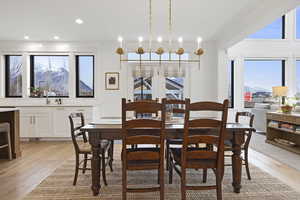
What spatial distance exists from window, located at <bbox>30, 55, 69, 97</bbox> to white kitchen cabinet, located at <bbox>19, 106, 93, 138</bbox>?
886 millimetres

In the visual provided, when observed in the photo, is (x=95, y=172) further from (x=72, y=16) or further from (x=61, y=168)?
(x=72, y=16)

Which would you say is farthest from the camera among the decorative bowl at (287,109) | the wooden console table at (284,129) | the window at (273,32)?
the window at (273,32)

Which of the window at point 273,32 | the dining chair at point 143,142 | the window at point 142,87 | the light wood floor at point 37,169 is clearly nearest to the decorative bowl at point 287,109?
the light wood floor at point 37,169

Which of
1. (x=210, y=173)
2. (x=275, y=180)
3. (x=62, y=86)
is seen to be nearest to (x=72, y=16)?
(x=62, y=86)

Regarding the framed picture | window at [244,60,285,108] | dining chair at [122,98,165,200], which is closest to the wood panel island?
the framed picture

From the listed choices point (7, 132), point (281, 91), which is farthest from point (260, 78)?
point (7, 132)

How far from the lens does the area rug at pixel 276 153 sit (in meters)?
3.97

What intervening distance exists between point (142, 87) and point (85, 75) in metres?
1.67

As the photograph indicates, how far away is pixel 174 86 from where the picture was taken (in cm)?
667

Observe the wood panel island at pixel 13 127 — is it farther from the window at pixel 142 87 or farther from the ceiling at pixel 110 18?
the window at pixel 142 87

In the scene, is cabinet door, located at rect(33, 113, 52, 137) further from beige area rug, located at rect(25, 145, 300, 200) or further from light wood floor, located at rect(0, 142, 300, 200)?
beige area rug, located at rect(25, 145, 300, 200)

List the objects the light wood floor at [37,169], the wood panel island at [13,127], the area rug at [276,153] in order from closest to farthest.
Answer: the light wood floor at [37,169], the area rug at [276,153], the wood panel island at [13,127]

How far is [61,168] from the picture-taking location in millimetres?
3652

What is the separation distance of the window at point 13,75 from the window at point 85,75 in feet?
5.43
